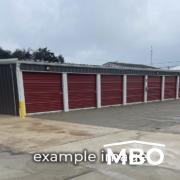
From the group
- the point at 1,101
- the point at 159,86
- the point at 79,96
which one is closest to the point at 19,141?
the point at 1,101

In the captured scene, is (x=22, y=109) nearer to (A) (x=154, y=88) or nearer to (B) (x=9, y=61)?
(B) (x=9, y=61)

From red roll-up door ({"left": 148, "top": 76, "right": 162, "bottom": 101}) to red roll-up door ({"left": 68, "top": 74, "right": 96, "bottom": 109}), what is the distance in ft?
23.8

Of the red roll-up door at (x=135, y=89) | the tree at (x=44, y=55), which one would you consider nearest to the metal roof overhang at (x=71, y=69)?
the red roll-up door at (x=135, y=89)

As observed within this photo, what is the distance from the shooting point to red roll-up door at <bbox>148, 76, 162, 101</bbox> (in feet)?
76.4

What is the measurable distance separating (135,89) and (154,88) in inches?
117

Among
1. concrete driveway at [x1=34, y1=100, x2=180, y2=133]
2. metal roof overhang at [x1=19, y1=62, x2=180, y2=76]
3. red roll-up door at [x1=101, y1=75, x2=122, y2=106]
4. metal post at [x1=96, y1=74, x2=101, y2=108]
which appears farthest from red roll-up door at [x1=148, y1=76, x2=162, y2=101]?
concrete driveway at [x1=34, y1=100, x2=180, y2=133]

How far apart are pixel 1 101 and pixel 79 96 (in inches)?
193

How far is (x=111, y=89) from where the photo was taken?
764 inches

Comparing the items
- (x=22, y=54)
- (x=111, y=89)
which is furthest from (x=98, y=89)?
(x=22, y=54)

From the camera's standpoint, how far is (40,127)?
1021 cm

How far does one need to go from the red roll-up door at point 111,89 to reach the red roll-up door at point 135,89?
113 cm

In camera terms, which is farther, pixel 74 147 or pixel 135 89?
Answer: pixel 135 89

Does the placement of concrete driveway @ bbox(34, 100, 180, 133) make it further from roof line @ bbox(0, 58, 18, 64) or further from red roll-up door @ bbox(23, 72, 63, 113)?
roof line @ bbox(0, 58, 18, 64)

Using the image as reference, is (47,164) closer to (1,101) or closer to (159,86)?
(1,101)
